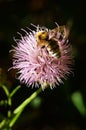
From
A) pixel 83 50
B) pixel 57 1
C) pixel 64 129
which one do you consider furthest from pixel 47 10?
pixel 64 129

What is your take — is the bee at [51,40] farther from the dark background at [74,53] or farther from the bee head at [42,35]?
the dark background at [74,53]

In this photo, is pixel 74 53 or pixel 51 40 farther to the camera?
pixel 74 53

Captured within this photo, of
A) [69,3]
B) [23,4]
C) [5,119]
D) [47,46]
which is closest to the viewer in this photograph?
[47,46]

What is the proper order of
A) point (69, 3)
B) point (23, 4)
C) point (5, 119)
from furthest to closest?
point (23, 4) < point (69, 3) < point (5, 119)

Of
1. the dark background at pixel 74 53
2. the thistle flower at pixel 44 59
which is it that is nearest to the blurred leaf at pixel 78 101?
the dark background at pixel 74 53

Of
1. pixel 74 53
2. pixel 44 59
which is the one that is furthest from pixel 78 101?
pixel 44 59

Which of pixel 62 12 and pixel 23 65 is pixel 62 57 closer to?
pixel 23 65

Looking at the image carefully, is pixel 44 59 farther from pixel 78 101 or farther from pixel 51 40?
pixel 78 101
